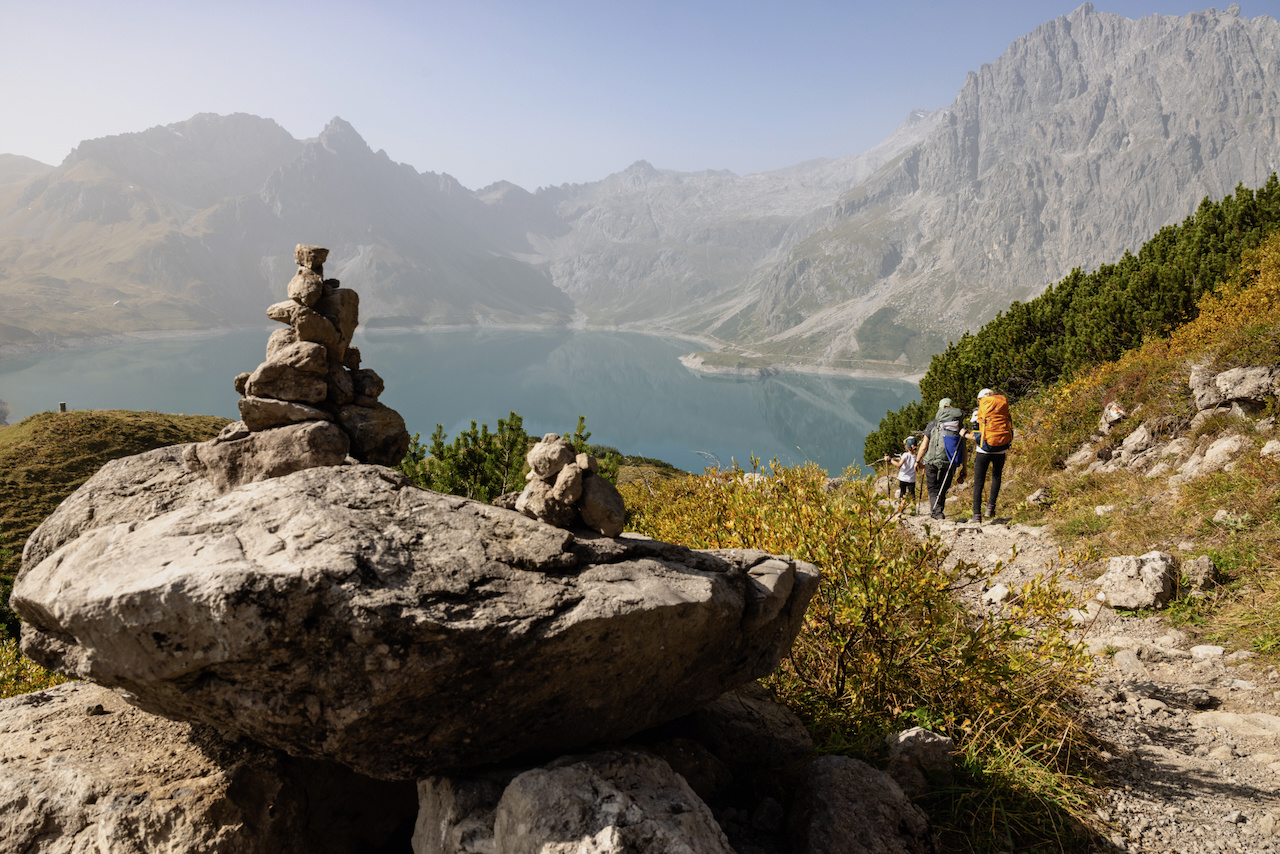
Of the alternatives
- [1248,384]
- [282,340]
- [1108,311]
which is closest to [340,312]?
[282,340]

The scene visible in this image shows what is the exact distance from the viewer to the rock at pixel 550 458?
15.9ft

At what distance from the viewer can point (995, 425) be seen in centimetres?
1316

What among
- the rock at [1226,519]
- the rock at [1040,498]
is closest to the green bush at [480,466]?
the rock at [1226,519]

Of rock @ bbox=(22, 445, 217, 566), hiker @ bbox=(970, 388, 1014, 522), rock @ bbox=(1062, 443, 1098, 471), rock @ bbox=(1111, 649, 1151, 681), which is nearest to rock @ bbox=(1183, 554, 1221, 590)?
rock @ bbox=(1111, 649, 1151, 681)

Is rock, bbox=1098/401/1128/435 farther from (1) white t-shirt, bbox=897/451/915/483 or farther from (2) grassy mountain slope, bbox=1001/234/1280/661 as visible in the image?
(1) white t-shirt, bbox=897/451/915/483

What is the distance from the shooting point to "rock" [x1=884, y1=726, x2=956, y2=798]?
5367mm

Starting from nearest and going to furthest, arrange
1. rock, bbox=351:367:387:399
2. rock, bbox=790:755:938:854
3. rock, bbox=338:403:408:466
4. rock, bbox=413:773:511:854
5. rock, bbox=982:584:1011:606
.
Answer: rock, bbox=413:773:511:854
rock, bbox=790:755:938:854
rock, bbox=338:403:408:466
rock, bbox=351:367:387:399
rock, bbox=982:584:1011:606

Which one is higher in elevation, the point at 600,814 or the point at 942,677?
the point at 600,814

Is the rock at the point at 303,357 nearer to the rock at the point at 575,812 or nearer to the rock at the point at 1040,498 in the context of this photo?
the rock at the point at 575,812

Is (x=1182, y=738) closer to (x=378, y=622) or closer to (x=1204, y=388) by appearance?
(x=378, y=622)

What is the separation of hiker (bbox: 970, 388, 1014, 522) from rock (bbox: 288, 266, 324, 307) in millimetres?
12699

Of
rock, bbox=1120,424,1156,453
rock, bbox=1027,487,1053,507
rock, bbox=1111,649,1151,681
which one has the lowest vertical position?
rock, bbox=1111,649,1151,681

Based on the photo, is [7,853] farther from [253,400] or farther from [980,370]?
[980,370]

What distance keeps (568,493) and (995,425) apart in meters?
11.7
